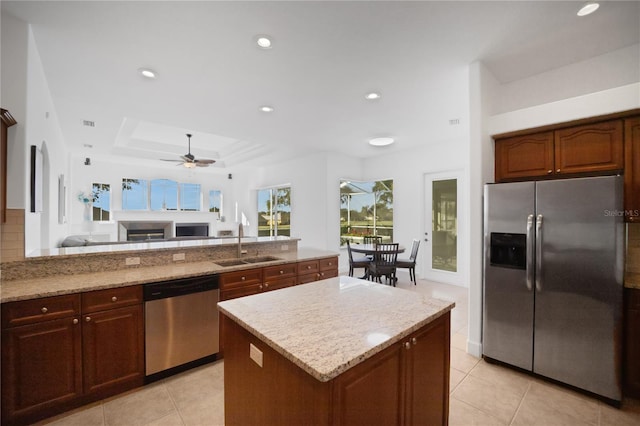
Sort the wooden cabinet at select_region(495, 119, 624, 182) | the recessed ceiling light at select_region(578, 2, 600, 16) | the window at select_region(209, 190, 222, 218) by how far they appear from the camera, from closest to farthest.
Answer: the recessed ceiling light at select_region(578, 2, 600, 16), the wooden cabinet at select_region(495, 119, 624, 182), the window at select_region(209, 190, 222, 218)

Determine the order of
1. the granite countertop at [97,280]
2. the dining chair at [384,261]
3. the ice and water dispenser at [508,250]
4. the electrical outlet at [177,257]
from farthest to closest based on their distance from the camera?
the dining chair at [384,261], the electrical outlet at [177,257], the ice and water dispenser at [508,250], the granite countertop at [97,280]

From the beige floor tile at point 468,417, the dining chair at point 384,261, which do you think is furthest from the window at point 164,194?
the beige floor tile at point 468,417

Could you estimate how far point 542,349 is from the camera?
2215 mm

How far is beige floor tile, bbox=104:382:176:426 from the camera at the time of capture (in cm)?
185

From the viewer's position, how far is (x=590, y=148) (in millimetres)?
2273

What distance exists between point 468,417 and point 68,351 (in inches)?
114

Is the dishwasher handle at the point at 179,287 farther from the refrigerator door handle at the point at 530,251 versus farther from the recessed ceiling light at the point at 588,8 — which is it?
the recessed ceiling light at the point at 588,8

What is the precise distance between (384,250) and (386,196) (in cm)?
207

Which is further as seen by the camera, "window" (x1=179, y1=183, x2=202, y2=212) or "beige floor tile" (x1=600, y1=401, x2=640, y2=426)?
"window" (x1=179, y1=183, x2=202, y2=212)

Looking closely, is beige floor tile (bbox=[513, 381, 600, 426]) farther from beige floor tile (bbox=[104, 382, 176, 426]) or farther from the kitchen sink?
the kitchen sink

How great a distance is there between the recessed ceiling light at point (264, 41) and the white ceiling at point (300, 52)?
0.19ft

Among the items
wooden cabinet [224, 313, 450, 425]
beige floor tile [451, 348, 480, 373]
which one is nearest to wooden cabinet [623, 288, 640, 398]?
beige floor tile [451, 348, 480, 373]

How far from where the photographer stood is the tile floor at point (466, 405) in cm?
184

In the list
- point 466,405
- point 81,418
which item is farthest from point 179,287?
point 466,405
